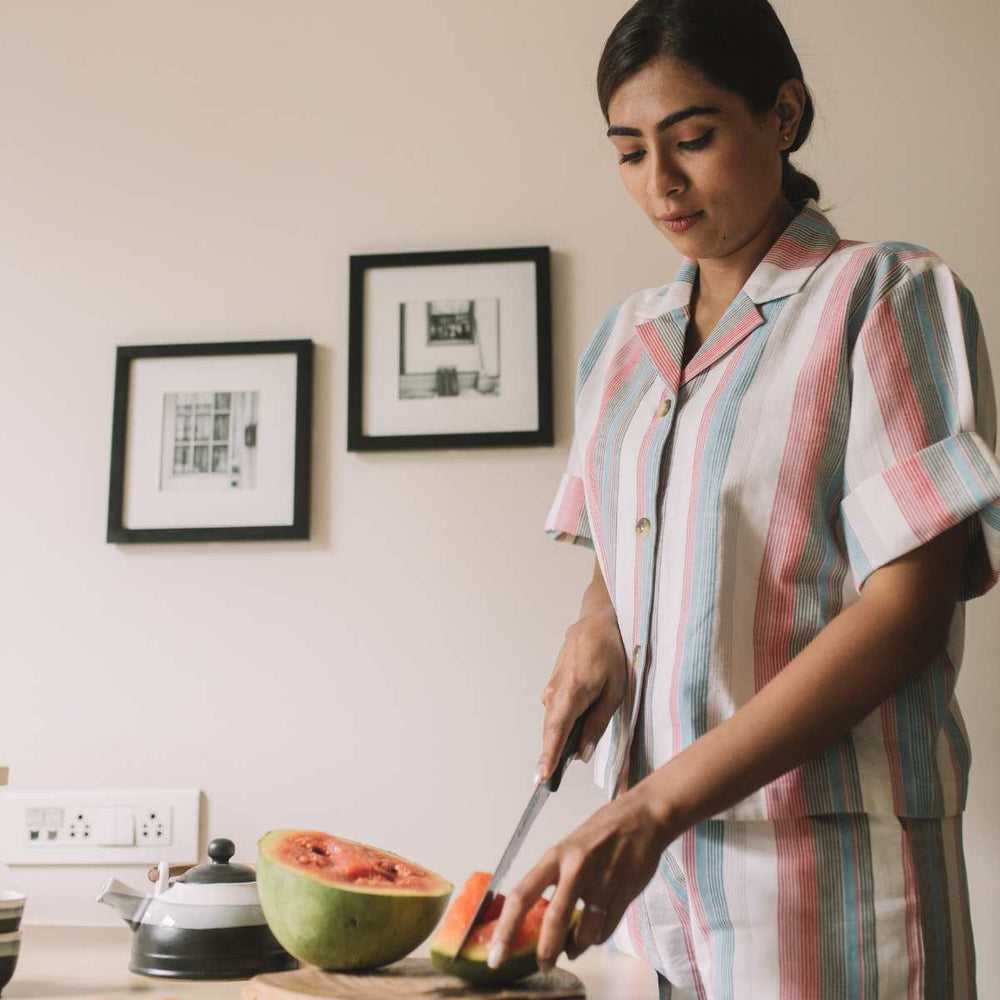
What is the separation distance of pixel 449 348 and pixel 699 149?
69cm

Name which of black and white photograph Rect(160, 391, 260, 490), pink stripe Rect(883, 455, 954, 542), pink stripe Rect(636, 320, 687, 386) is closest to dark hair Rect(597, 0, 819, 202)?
pink stripe Rect(636, 320, 687, 386)

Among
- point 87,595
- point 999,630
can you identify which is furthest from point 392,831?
point 999,630

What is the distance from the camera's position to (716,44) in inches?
38.5

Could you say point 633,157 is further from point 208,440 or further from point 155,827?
point 155,827

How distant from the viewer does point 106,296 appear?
170 cm

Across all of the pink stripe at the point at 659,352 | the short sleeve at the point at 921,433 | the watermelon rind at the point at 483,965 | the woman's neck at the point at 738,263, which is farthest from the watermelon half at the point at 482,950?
the woman's neck at the point at 738,263

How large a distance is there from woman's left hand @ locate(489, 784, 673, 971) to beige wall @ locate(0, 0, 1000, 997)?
76 centimetres

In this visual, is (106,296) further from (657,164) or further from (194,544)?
(657,164)

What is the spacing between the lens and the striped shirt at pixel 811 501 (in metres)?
0.84

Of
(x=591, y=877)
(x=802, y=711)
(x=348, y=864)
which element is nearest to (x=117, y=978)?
(x=348, y=864)

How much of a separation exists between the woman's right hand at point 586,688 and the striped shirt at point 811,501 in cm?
2

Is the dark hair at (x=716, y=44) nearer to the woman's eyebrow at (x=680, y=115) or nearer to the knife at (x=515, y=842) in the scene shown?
the woman's eyebrow at (x=680, y=115)

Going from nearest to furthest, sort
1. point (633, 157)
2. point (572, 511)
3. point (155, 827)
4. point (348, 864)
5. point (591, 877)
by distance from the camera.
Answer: point (591, 877) < point (348, 864) < point (633, 157) < point (572, 511) < point (155, 827)

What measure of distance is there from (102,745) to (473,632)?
0.55m
